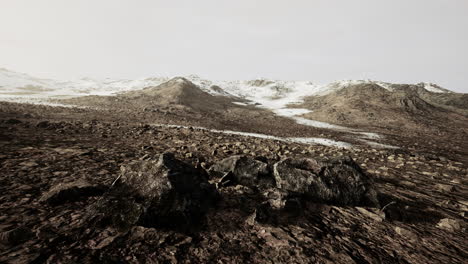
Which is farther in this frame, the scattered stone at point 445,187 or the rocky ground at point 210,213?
the scattered stone at point 445,187

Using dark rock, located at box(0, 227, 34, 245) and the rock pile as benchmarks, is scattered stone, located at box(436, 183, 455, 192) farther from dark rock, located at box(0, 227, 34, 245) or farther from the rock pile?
dark rock, located at box(0, 227, 34, 245)

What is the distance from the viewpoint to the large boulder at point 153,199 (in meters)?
2.59

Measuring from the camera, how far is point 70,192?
10.2ft

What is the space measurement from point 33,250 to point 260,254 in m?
2.27

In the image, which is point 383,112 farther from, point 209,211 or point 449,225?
point 209,211

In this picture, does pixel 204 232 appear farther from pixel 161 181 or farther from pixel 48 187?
pixel 48 187

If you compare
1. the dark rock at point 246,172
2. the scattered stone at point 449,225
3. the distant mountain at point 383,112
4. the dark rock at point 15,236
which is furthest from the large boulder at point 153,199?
the distant mountain at point 383,112

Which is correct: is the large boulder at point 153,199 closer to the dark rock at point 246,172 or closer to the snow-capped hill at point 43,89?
the dark rock at point 246,172

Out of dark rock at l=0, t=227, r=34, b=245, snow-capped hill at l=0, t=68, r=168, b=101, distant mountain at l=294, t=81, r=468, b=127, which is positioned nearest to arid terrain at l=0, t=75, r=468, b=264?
dark rock at l=0, t=227, r=34, b=245

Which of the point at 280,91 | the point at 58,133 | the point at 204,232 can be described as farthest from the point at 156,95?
the point at 280,91

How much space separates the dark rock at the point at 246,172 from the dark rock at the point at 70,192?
87.2 inches

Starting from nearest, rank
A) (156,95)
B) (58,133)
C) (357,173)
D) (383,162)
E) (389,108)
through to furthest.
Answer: (357,173)
(58,133)
(383,162)
(389,108)
(156,95)

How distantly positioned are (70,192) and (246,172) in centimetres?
295

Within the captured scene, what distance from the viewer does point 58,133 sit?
287 inches
